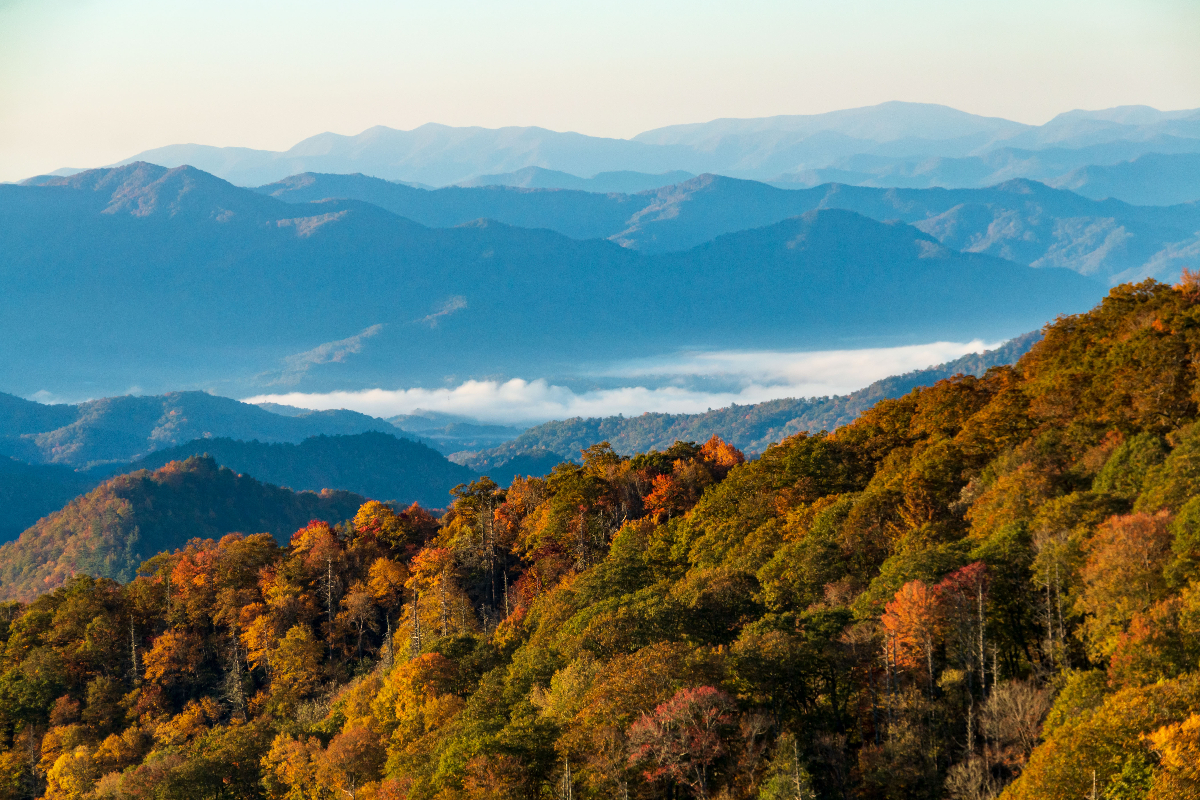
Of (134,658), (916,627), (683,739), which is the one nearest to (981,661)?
(916,627)

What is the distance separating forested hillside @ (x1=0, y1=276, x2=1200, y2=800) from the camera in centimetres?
4888

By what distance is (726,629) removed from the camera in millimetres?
65375

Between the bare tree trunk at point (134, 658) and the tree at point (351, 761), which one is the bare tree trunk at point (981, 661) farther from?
the bare tree trunk at point (134, 658)

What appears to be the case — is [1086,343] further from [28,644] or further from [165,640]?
[28,644]

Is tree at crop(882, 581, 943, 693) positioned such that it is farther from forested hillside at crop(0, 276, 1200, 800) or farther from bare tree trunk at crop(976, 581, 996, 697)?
bare tree trunk at crop(976, 581, 996, 697)

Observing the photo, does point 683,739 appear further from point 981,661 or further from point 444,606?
point 444,606

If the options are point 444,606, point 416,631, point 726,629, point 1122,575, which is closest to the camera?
point 1122,575

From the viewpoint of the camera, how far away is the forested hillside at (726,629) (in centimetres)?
4888

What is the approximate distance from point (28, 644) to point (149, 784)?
47.4m

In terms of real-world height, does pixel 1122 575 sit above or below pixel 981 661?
above

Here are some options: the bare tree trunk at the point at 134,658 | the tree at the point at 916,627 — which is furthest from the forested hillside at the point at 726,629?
the bare tree trunk at the point at 134,658

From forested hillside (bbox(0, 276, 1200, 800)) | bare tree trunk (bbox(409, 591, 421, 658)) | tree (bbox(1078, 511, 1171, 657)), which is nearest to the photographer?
forested hillside (bbox(0, 276, 1200, 800))

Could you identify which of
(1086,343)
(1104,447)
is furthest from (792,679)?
(1086,343)

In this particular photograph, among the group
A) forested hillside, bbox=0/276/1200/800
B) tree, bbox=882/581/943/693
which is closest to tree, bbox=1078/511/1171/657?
forested hillside, bbox=0/276/1200/800
